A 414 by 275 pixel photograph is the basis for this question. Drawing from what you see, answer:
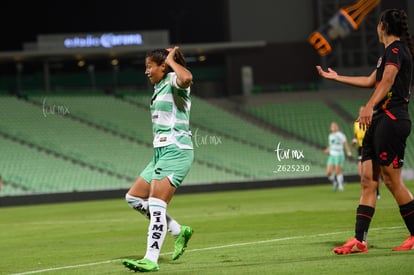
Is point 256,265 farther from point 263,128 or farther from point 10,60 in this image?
point 10,60

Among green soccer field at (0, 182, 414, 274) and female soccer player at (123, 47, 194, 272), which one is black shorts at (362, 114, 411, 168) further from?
female soccer player at (123, 47, 194, 272)

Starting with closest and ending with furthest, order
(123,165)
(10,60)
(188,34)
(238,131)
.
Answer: (123,165), (238,131), (10,60), (188,34)

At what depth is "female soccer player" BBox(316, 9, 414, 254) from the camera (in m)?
10.3

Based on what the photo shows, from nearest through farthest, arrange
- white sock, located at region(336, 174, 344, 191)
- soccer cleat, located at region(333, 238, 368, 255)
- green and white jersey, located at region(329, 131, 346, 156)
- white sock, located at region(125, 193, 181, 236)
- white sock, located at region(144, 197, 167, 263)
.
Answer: white sock, located at region(144, 197, 167, 263) < soccer cleat, located at region(333, 238, 368, 255) < white sock, located at region(125, 193, 181, 236) < white sock, located at region(336, 174, 344, 191) < green and white jersey, located at region(329, 131, 346, 156)

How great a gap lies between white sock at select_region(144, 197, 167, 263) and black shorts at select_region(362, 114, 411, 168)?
2397 millimetres

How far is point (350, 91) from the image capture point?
51.4m

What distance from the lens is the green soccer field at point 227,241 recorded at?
9.90 meters

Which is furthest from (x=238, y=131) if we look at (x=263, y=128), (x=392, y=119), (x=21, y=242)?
(x=392, y=119)

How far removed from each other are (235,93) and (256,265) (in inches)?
1685

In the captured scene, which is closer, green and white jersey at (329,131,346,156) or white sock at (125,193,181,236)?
white sock at (125,193,181,236)

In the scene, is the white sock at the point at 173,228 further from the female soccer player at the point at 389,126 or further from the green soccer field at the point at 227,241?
the female soccer player at the point at 389,126

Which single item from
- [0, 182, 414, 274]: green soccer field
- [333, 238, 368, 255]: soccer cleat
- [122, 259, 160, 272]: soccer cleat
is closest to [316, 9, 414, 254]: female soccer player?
[333, 238, 368, 255]: soccer cleat

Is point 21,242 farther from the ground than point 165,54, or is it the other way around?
point 165,54

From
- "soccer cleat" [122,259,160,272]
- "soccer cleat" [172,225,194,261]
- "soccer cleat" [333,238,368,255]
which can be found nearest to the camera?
"soccer cleat" [122,259,160,272]
